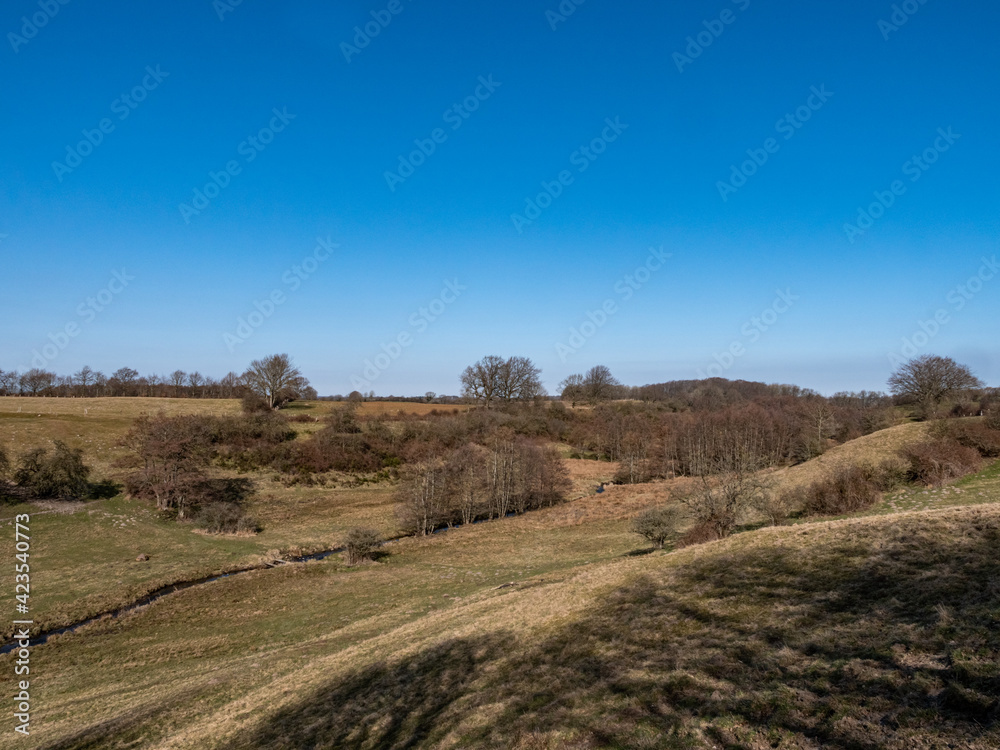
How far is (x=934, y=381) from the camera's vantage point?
68938mm

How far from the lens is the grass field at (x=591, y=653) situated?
786 centimetres

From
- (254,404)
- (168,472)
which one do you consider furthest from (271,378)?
(168,472)

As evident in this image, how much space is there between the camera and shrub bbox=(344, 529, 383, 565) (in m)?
38.3

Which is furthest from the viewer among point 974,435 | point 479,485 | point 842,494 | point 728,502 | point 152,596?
point 479,485

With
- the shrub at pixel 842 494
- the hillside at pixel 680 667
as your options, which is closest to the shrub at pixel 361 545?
the hillside at pixel 680 667

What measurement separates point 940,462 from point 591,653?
30088 mm

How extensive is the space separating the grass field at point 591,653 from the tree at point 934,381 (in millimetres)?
51509

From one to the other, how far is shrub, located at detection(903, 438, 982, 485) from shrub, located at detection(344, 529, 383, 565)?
37294 mm

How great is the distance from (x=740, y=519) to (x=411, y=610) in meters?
18.2

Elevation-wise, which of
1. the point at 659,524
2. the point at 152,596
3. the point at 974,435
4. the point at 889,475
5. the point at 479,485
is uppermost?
the point at 974,435

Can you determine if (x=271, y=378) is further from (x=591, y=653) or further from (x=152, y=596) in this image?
(x=591, y=653)

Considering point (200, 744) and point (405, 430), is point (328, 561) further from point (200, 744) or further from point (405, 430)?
point (405, 430)

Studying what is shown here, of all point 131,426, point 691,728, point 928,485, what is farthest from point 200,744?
point 131,426

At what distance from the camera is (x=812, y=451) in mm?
73500
